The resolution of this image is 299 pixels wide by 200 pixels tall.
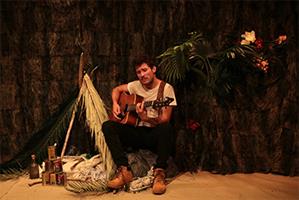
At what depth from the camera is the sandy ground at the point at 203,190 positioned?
9.68 ft

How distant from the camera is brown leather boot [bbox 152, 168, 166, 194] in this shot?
2982 mm

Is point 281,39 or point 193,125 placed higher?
point 281,39

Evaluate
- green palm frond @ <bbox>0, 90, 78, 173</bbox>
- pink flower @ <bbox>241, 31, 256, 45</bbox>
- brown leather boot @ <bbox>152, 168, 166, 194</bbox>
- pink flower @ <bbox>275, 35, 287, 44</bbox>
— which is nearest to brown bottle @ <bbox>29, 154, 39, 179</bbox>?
green palm frond @ <bbox>0, 90, 78, 173</bbox>

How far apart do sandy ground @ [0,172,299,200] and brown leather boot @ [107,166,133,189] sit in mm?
89

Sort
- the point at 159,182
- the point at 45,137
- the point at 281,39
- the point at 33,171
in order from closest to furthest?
the point at 159,182
the point at 281,39
the point at 33,171
the point at 45,137

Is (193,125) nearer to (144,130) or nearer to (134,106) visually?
(144,130)

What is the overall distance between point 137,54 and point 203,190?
5.46ft

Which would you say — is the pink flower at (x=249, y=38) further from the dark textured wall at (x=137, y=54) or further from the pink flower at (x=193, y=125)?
the pink flower at (x=193, y=125)

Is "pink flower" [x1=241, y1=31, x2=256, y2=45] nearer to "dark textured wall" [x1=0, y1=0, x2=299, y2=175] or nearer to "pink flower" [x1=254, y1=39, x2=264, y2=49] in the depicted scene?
"pink flower" [x1=254, y1=39, x2=264, y2=49]

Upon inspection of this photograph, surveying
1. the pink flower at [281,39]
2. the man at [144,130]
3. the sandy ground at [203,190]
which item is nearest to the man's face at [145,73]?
the man at [144,130]

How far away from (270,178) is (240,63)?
1228 mm

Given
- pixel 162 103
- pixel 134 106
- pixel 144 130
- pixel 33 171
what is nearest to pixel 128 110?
pixel 134 106

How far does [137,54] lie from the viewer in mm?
3766

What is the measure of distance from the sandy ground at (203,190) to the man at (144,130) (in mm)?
160
